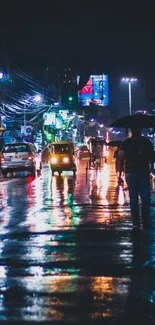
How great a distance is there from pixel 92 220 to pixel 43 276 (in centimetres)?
499

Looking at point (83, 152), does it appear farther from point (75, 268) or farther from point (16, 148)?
point (75, 268)

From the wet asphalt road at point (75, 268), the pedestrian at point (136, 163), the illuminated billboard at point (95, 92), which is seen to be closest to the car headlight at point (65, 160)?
the wet asphalt road at point (75, 268)

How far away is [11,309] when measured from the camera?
18.4 feet

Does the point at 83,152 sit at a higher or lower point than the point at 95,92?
lower

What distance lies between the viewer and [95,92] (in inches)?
4919

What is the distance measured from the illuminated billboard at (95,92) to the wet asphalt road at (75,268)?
322 feet

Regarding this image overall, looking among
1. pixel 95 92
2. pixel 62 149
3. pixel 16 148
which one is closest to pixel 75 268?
pixel 16 148

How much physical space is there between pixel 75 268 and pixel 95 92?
390 ft

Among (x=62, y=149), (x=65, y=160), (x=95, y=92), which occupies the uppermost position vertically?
(x=95, y=92)

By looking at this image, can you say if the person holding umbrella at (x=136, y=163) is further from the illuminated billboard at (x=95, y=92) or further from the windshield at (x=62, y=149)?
the illuminated billboard at (x=95, y=92)

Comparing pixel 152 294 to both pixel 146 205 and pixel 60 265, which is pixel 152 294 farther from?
pixel 146 205

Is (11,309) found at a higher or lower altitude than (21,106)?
lower

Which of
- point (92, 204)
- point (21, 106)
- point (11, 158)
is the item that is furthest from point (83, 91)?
point (92, 204)

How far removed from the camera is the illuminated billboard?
115 m
